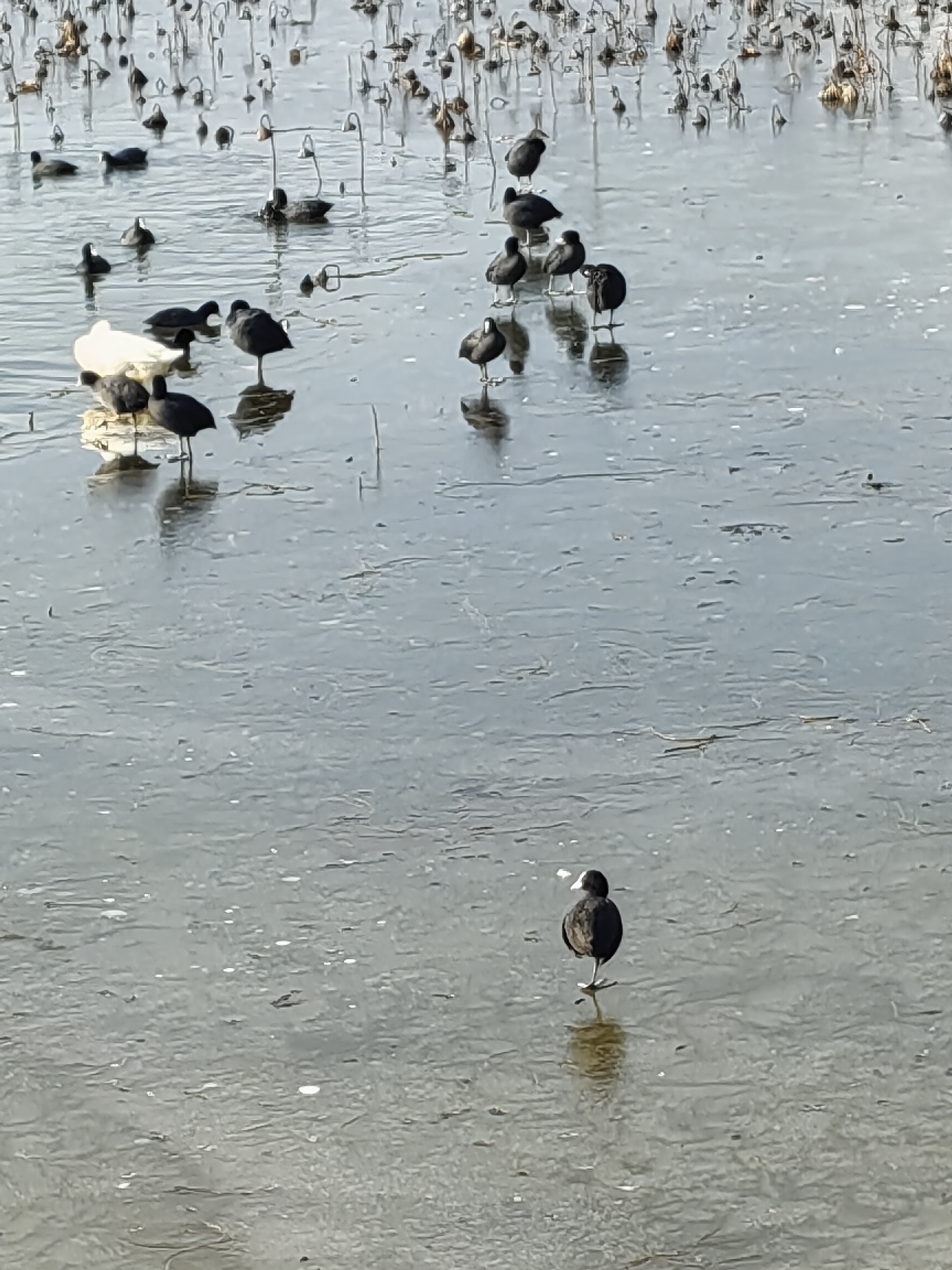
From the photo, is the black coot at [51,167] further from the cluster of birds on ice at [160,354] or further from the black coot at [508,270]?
the black coot at [508,270]

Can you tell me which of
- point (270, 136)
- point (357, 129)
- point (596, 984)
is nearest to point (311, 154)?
point (270, 136)

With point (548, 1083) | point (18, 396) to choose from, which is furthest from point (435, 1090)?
point (18, 396)

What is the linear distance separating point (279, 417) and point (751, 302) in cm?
346

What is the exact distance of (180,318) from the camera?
45.2 ft

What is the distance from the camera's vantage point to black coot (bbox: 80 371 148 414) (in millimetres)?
12070

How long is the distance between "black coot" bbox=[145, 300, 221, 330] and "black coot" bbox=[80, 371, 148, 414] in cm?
139

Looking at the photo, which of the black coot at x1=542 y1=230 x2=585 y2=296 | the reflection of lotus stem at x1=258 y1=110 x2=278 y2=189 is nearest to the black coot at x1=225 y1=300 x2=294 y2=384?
the black coot at x1=542 y1=230 x2=585 y2=296

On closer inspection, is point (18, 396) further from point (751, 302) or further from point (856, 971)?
point (856, 971)

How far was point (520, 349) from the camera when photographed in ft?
44.7

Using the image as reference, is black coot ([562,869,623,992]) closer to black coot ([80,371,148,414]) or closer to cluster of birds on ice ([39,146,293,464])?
cluster of birds on ice ([39,146,293,464])

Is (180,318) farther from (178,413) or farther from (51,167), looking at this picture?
(51,167)

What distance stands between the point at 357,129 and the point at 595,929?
13.9m

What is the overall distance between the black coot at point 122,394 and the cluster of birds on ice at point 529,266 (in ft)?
6.61

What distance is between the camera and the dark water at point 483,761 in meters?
6.14
